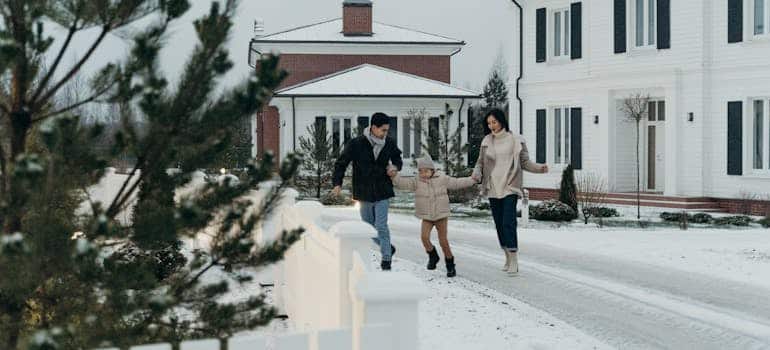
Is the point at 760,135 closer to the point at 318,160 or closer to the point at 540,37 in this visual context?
the point at 540,37

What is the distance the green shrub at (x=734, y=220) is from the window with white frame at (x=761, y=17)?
4.34 m

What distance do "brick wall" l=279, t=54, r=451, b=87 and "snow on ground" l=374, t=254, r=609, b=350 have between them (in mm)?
30669

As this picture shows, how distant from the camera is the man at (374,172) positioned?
35.0 ft

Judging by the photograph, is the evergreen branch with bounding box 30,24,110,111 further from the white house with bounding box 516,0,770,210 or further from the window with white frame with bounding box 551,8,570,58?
the window with white frame with bounding box 551,8,570,58

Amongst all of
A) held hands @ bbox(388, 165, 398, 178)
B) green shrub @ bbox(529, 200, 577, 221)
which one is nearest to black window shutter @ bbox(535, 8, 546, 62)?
green shrub @ bbox(529, 200, 577, 221)

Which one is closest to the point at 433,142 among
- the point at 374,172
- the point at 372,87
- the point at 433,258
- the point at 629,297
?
the point at 372,87

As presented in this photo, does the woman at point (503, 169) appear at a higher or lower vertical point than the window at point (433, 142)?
lower

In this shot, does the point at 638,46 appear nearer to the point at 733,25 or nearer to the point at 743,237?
the point at 733,25

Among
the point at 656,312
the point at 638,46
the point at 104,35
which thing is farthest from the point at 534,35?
the point at 104,35

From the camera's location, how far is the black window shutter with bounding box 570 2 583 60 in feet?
84.8

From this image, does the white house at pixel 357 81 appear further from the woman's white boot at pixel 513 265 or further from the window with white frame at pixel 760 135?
the woman's white boot at pixel 513 265

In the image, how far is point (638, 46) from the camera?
24.5m

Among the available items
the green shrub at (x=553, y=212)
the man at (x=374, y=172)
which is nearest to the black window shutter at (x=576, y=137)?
the green shrub at (x=553, y=212)

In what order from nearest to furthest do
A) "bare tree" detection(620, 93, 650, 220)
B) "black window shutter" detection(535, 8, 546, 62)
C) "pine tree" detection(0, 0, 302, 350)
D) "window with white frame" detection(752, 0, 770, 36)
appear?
"pine tree" detection(0, 0, 302, 350)
"window with white frame" detection(752, 0, 770, 36)
"bare tree" detection(620, 93, 650, 220)
"black window shutter" detection(535, 8, 546, 62)
